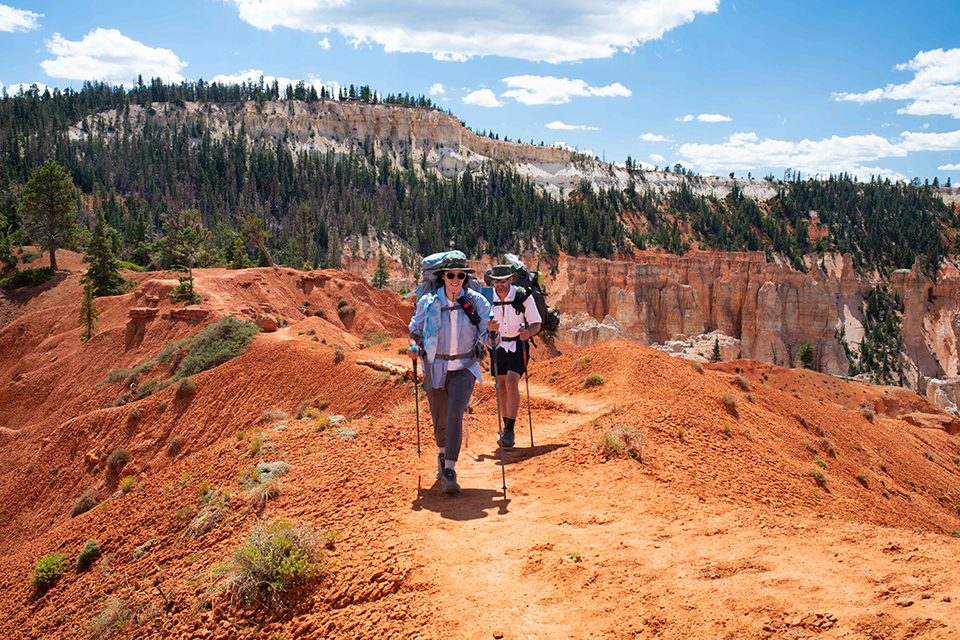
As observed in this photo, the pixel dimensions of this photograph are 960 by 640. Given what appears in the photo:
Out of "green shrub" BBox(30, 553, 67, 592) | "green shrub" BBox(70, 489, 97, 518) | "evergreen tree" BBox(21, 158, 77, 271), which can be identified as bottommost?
"green shrub" BBox(70, 489, 97, 518)

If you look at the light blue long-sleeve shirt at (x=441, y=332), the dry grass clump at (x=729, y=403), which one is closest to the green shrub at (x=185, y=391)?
the light blue long-sleeve shirt at (x=441, y=332)

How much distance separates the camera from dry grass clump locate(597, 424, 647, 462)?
21.8 ft

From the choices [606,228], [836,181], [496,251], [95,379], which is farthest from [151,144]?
[836,181]

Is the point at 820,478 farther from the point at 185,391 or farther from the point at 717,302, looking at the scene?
the point at 717,302

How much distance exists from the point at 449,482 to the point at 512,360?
235cm

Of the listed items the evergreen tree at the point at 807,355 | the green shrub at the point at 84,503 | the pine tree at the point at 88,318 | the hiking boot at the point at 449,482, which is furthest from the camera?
the evergreen tree at the point at 807,355

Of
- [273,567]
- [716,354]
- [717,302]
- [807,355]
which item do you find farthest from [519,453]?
[717,302]

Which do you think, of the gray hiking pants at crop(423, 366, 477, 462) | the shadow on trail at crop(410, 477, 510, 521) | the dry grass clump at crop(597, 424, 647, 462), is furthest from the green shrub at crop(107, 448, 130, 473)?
the dry grass clump at crop(597, 424, 647, 462)

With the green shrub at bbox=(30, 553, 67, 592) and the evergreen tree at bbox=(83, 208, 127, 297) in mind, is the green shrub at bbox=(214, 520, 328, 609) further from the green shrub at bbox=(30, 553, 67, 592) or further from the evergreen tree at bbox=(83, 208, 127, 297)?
the evergreen tree at bbox=(83, 208, 127, 297)

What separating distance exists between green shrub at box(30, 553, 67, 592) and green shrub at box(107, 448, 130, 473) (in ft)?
27.0

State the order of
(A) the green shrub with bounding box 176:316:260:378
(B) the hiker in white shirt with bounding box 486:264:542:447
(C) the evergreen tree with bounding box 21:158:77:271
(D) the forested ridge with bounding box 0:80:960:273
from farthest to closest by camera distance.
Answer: (D) the forested ridge with bounding box 0:80:960:273 < (C) the evergreen tree with bounding box 21:158:77:271 < (A) the green shrub with bounding box 176:316:260:378 < (B) the hiker in white shirt with bounding box 486:264:542:447

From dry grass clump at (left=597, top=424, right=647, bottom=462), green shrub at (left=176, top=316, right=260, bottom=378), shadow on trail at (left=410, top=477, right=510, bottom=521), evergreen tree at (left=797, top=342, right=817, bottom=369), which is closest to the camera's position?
shadow on trail at (left=410, top=477, right=510, bottom=521)

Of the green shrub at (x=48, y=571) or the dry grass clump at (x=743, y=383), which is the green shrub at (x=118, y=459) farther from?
the dry grass clump at (x=743, y=383)

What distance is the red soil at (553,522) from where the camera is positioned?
3.44m
